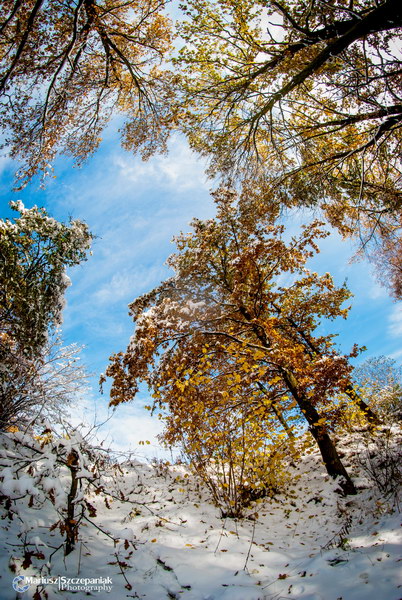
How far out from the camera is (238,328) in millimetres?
9469

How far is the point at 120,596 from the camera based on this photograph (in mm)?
2861

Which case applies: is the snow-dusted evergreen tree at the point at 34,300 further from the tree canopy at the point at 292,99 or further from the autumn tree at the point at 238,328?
the tree canopy at the point at 292,99

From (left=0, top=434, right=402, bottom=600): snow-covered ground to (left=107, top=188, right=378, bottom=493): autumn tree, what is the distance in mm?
1811

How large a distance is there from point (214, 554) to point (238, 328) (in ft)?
20.5

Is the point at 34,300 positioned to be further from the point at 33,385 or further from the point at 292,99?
the point at 292,99

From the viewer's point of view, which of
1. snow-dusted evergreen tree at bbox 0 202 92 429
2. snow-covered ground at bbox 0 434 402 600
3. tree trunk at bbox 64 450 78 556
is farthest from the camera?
snow-dusted evergreen tree at bbox 0 202 92 429

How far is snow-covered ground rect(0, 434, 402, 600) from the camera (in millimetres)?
2730

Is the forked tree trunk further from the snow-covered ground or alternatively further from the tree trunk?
the tree trunk

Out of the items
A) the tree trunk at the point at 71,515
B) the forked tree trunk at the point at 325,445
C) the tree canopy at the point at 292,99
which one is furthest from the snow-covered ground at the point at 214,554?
the tree canopy at the point at 292,99

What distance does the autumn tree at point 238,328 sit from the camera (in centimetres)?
644

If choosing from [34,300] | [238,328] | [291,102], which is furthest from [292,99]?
[34,300]

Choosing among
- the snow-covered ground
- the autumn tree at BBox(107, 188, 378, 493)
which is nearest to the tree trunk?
the snow-covered ground

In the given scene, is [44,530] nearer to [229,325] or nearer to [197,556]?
[197,556]

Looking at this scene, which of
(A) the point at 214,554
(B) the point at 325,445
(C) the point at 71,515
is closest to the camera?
(C) the point at 71,515
